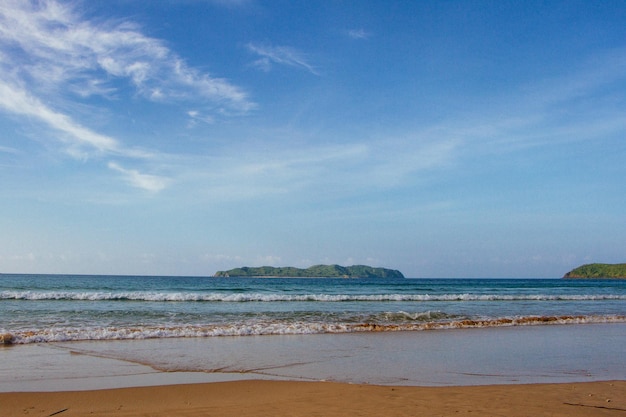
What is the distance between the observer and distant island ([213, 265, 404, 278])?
147 meters

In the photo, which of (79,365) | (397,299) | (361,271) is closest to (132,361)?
(79,365)

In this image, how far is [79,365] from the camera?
987cm

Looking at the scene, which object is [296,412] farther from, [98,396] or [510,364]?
[510,364]

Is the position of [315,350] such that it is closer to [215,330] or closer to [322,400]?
[215,330]

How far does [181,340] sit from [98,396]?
20.1 feet

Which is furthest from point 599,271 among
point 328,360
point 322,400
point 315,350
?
point 322,400

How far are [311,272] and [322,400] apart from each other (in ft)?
478

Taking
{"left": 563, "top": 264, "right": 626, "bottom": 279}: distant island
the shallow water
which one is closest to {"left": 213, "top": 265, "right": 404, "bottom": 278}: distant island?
{"left": 563, "top": 264, "right": 626, "bottom": 279}: distant island

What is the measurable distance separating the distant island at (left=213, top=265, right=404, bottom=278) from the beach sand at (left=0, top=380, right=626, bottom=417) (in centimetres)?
13811

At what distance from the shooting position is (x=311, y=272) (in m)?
152


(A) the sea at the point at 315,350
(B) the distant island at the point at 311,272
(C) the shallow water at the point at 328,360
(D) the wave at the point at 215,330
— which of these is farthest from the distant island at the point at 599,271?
(C) the shallow water at the point at 328,360

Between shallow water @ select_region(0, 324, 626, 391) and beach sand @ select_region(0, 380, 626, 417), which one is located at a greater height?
beach sand @ select_region(0, 380, 626, 417)

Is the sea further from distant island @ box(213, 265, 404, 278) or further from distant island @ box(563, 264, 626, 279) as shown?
distant island @ box(563, 264, 626, 279)

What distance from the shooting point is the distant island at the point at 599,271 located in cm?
13938
